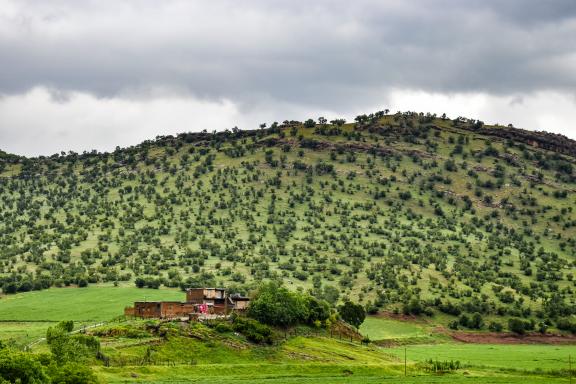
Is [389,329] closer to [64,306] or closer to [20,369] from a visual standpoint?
[64,306]

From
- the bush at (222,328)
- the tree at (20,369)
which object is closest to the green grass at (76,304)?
the bush at (222,328)

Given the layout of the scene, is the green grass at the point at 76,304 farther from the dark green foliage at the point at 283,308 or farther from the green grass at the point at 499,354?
the green grass at the point at 499,354

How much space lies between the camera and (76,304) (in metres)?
185

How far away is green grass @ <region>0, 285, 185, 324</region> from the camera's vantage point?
172000 millimetres

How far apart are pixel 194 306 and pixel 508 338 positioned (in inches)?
3078

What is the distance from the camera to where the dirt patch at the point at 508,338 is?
187125 mm

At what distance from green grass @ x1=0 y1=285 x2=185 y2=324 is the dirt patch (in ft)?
208

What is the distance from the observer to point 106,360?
113000mm

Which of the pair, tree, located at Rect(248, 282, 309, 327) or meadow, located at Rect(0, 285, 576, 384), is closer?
meadow, located at Rect(0, 285, 576, 384)

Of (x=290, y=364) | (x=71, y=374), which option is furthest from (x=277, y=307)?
(x=71, y=374)

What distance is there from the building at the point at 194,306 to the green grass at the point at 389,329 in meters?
34.3

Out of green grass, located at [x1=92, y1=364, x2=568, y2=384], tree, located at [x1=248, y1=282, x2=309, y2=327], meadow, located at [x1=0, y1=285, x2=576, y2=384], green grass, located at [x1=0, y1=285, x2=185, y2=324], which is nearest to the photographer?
green grass, located at [x1=92, y1=364, x2=568, y2=384]

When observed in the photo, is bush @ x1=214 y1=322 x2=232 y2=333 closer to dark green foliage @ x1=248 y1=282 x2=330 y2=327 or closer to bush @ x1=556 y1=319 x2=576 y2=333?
dark green foliage @ x1=248 y1=282 x2=330 y2=327

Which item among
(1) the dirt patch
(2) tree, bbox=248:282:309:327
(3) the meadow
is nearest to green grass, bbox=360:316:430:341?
(3) the meadow
